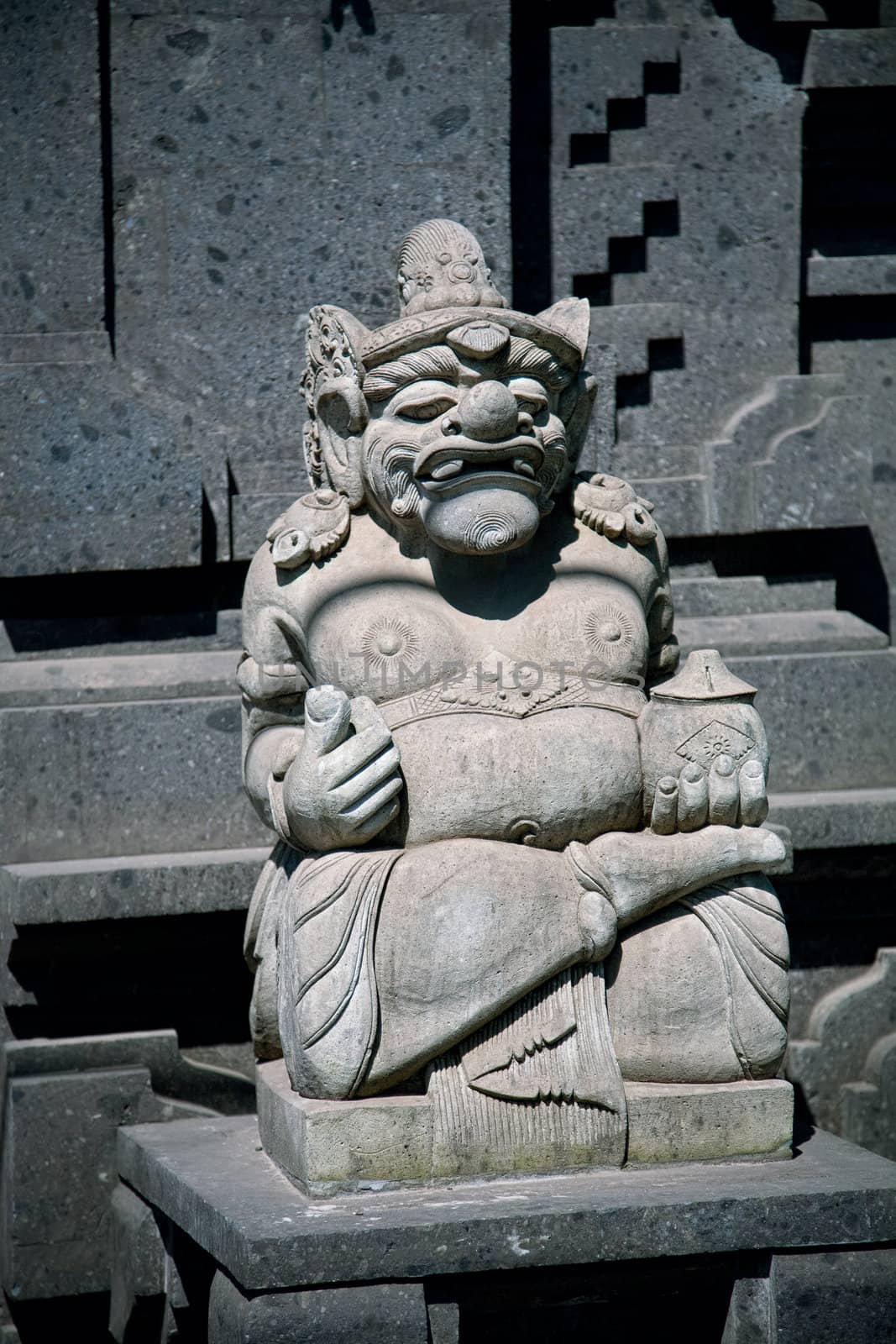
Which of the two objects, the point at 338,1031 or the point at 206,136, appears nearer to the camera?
the point at 338,1031

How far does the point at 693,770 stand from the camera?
13.4 feet

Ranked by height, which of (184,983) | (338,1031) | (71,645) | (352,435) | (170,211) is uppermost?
(170,211)

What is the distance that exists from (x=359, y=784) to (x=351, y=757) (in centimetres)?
6

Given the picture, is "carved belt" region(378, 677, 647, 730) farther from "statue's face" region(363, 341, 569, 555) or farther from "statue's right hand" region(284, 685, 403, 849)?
"statue's face" region(363, 341, 569, 555)

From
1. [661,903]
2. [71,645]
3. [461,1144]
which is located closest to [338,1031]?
[461,1144]

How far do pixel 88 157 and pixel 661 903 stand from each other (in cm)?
275

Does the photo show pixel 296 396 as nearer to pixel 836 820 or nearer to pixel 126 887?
pixel 126 887

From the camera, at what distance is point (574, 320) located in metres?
4.38

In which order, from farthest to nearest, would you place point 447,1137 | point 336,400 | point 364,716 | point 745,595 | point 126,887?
1. point 745,595
2. point 126,887
3. point 336,400
4. point 364,716
5. point 447,1137

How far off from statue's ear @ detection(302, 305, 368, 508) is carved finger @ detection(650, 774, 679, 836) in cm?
98

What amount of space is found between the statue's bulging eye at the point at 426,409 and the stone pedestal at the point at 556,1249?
1.66 meters

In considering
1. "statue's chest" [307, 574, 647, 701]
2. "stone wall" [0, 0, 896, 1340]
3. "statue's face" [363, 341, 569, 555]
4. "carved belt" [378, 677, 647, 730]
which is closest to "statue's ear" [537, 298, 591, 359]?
"statue's face" [363, 341, 569, 555]

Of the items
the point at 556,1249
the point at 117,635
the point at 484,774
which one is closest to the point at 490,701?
the point at 484,774

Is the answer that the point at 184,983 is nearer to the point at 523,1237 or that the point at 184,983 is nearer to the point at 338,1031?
the point at 338,1031
